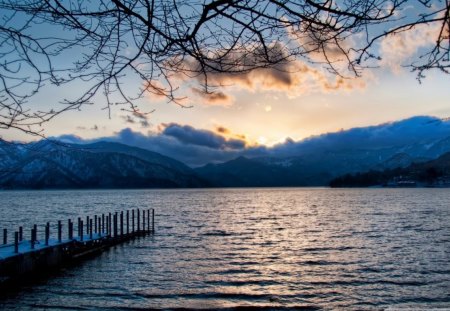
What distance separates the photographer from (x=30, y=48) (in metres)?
4.05

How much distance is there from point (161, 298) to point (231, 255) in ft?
49.0

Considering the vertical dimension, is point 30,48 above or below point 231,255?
above

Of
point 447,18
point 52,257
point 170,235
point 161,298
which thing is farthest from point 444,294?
point 170,235

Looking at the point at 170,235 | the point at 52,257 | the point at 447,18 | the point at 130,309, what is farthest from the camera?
the point at 170,235

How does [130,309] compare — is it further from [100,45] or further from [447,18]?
[447,18]

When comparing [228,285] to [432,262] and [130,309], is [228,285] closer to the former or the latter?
[130,309]

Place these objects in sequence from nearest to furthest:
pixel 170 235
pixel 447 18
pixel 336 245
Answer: pixel 447 18 → pixel 336 245 → pixel 170 235

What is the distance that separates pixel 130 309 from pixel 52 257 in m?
12.8

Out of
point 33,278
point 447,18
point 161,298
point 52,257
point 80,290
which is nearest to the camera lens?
point 447,18

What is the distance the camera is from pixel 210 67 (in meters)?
4.07

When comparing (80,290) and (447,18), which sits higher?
(447,18)

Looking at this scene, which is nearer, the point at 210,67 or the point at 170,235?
the point at 210,67

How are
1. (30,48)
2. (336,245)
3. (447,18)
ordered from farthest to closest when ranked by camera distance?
(336,245) < (30,48) < (447,18)

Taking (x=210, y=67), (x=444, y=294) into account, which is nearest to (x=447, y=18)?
(x=210, y=67)
